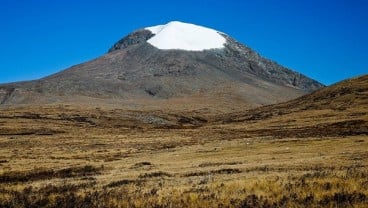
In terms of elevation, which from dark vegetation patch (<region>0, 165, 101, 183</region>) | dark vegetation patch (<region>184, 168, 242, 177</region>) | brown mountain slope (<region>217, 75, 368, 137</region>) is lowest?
dark vegetation patch (<region>0, 165, 101, 183</region>)

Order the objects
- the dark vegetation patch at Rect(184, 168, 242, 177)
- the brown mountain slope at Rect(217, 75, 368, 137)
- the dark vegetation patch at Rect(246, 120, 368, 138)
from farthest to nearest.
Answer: the brown mountain slope at Rect(217, 75, 368, 137) < the dark vegetation patch at Rect(246, 120, 368, 138) < the dark vegetation patch at Rect(184, 168, 242, 177)

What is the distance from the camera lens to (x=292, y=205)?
17.1 m

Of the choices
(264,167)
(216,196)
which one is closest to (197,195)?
(216,196)

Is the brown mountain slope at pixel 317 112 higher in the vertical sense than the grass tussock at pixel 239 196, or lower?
higher

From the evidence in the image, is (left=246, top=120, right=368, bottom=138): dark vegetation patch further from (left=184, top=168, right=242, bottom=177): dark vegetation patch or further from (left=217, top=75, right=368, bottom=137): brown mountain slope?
(left=184, top=168, right=242, bottom=177): dark vegetation patch

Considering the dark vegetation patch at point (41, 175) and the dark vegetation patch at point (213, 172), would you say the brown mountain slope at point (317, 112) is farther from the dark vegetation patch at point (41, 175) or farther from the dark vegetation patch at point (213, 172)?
the dark vegetation patch at point (213, 172)

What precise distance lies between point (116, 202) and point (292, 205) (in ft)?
22.8

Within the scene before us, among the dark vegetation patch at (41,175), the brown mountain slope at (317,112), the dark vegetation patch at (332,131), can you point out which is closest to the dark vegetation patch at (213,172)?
the dark vegetation patch at (41,175)

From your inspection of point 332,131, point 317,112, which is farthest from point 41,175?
point 317,112

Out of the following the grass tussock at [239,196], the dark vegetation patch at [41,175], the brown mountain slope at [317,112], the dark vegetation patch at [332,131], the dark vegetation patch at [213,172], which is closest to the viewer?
the grass tussock at [239,196]

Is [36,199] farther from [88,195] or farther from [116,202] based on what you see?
[116,202]

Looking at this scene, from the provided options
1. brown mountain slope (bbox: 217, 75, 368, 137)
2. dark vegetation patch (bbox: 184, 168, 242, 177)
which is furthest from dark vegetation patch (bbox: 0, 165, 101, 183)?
brown mountain slope (bbox: 217, 75, 368, 137)

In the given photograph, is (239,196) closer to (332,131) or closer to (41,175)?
(41,175)

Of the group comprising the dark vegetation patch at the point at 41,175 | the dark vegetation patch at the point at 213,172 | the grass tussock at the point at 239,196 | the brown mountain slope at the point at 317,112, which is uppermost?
the brown mountain slope at the point at 317,112
